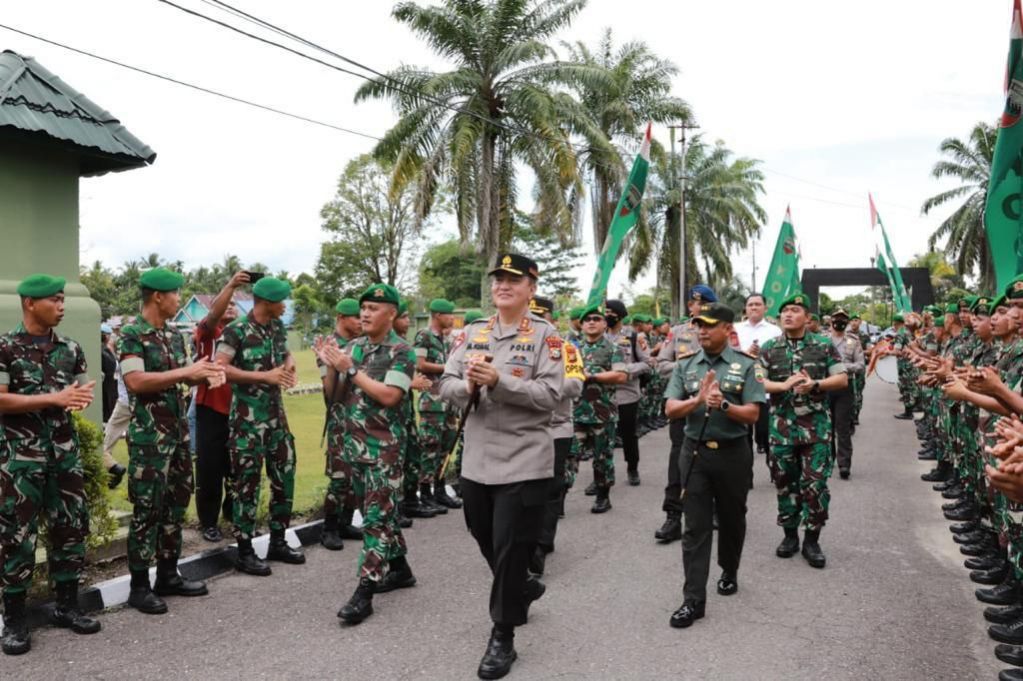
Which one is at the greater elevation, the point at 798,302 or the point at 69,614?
the point at 798,302

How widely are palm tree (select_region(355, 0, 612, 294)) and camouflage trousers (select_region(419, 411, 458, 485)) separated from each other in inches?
573

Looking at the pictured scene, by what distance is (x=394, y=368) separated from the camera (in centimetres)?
503

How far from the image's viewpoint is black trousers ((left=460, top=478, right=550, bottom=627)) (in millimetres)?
3980

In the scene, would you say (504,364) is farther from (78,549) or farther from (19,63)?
(19,63)

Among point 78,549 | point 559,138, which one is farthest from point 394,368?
point 559,138

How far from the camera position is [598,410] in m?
7.92

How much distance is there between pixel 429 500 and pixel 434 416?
879mm

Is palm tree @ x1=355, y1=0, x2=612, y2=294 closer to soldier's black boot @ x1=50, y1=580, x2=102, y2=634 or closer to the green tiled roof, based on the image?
the green tiled roof

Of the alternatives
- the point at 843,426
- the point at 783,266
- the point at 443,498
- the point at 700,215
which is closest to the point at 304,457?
the point at 443,498

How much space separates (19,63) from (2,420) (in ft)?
11.5

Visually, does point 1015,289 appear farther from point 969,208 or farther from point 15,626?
point 969,208

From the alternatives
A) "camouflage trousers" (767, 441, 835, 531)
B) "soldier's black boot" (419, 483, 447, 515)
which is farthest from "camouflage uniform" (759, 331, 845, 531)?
"soldier's black boot" (419, 483, 447, 515)

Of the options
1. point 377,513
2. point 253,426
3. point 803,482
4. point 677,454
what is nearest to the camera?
point 377,513

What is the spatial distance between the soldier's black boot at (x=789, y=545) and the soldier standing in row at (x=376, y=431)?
3.05m
